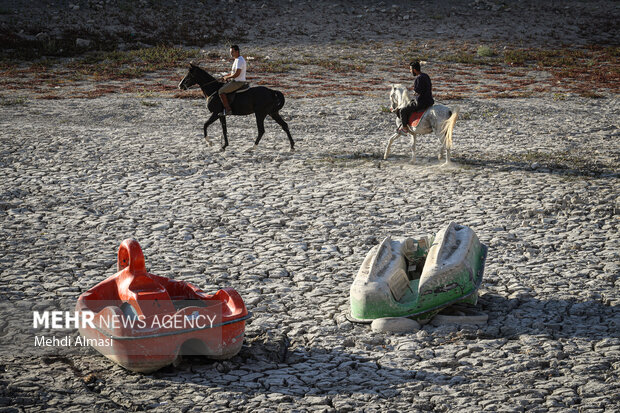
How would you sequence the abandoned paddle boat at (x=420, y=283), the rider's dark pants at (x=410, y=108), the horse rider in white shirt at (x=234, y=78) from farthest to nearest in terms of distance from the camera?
the horse rider in white shirt at (x=234, y=78), the rider's dark pants at (x=410, y=108), the abandoned paddle boat at (x=420, y=283)

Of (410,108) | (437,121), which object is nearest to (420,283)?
(437,121)

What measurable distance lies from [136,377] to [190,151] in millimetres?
9594

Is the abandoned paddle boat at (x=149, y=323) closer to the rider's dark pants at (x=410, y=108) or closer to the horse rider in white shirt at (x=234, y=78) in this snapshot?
the rider's dark pants at (x=410, y=108)

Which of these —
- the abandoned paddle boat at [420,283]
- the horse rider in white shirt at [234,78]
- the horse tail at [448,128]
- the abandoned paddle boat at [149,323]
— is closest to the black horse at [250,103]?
the horse rider in white shirt at [234,78]

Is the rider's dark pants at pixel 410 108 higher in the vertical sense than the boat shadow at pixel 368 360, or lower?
higher

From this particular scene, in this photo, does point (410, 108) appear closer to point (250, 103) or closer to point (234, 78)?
point (250, 103)

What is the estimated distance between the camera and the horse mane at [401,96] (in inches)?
563

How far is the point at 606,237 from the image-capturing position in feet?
33.3

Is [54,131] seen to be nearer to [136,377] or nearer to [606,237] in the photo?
[136,377]

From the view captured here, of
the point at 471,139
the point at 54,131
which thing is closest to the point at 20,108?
the point at 54,131

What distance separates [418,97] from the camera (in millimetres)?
14172

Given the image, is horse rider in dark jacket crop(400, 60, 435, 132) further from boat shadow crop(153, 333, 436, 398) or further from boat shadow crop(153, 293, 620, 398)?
boat shadow crop(153, 333, 436, 398)

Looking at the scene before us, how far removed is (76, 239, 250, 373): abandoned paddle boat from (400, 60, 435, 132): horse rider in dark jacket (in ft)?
27.5

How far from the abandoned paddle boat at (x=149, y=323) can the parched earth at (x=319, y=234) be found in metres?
0.23
